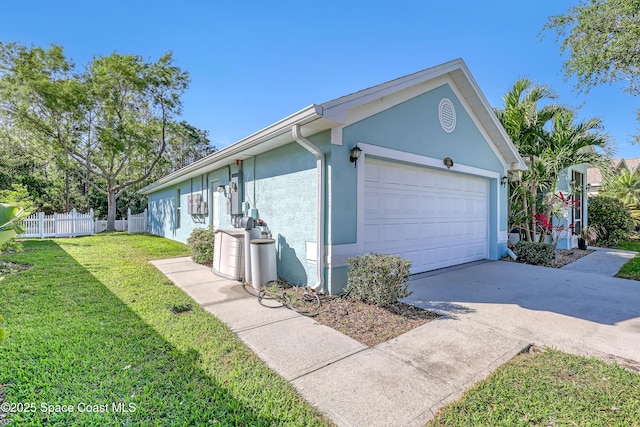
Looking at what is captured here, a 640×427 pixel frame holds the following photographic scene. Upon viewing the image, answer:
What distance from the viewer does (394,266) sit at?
4203 millimetres

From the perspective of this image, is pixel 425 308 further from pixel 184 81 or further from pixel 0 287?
pixel 184 81

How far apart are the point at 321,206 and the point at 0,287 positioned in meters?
5.75

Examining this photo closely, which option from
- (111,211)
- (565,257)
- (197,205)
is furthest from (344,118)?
(111,211)

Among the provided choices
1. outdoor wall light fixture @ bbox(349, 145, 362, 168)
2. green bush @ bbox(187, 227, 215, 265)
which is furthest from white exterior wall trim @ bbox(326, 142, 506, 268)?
green bush @ bbox(187, 227, 215, 265)

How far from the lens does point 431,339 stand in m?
3.40

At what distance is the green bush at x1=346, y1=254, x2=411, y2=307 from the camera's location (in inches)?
166

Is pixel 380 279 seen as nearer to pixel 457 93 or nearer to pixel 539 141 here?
pixel 457 93

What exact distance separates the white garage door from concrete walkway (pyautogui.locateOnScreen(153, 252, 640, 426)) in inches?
38.5

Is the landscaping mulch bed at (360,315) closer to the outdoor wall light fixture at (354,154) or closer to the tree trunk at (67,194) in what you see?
the outdoor wall light fixture at (354,154)

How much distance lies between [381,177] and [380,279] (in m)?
2.24

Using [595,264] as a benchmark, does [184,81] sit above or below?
above

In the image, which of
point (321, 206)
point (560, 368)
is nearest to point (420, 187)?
point (321, 206)

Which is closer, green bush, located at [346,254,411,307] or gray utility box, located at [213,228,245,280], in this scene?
green bush, located at [346,254,411,307]

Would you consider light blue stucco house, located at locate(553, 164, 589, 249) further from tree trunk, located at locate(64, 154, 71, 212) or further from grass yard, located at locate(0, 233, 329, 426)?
tree trunk, located at locate(64, 154, 71, 212)
